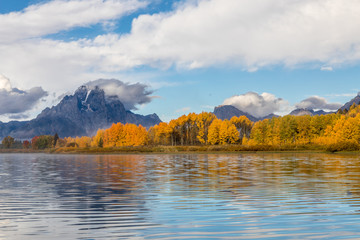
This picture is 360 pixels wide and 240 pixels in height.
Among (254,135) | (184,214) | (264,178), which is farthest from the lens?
(254,135)

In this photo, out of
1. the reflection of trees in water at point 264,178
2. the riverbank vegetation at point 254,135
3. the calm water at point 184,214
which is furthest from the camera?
the riverbank vegetation at point 254,135

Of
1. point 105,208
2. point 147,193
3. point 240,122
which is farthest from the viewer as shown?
point 240,122

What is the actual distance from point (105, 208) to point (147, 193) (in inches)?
218

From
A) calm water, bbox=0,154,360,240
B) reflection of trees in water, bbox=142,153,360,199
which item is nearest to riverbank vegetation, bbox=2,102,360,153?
reflection of trees in water, bbox=142,153,360,199

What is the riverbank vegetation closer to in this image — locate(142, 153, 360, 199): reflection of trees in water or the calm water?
locate(142, 153, 360, 199): reflection of trees in water

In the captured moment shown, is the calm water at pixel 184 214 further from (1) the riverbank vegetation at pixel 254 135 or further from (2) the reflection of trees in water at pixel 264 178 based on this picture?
(1) the riverbank vegetation at pixel 254 135

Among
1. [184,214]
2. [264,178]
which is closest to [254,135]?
[264,178]

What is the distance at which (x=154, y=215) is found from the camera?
14.5m

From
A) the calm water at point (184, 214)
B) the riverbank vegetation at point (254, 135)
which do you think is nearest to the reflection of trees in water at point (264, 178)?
the calm water at point (184, 214)

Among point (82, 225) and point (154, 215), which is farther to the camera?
point (154, 215)

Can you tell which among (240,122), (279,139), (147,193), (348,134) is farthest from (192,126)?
(147,193)

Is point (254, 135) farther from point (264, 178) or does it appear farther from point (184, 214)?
point (184, 214)

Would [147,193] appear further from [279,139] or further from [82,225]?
[279,139]

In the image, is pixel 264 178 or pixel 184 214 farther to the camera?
pixel 264 178
